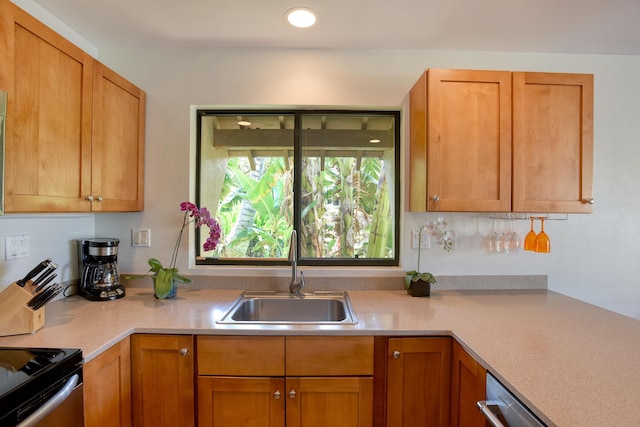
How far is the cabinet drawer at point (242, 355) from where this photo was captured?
1284 mm

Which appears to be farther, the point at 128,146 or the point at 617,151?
the point at 617,151

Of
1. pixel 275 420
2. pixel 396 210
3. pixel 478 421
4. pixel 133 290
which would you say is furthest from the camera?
pixel 396 210

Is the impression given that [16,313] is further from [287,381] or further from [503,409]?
[503,409]

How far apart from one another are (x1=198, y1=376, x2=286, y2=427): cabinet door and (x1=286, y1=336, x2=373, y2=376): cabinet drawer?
0.12 metres

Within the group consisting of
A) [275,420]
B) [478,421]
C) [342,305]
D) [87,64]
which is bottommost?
[275,420]

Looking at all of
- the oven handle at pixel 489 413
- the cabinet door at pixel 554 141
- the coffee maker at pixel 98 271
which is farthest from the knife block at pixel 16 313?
the cabinet door at pixel 554 141

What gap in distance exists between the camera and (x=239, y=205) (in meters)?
2.06

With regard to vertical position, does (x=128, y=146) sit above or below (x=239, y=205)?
above

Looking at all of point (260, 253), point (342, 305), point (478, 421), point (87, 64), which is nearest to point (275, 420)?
point (342, 305)

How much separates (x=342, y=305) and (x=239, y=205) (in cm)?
96

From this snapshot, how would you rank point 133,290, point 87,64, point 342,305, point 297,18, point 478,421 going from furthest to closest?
point 133,290
point 342,305
point 297,18
point 87,64
point 478,421

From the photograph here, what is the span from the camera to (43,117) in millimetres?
1229

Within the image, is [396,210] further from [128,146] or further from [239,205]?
[128,146]

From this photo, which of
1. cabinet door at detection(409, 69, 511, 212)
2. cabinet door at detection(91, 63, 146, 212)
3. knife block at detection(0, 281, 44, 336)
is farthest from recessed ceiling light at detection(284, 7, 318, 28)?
knife block at detection(0, 281, 44, 336)
